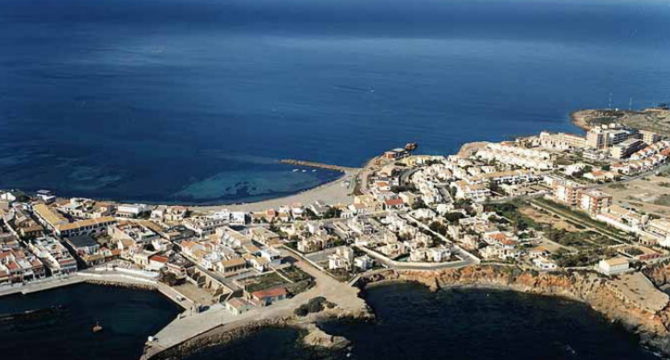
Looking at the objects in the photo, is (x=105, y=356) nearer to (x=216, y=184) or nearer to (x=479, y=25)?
(x=216, y=184)

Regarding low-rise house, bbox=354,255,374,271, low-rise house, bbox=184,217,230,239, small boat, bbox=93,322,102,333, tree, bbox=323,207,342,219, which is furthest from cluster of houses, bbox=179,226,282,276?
small boat, bbox=93,322,102,333

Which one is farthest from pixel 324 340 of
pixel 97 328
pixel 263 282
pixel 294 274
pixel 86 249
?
pixel 86 249

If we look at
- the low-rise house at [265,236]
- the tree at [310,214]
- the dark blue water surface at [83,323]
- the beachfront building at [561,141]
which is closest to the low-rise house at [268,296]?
the dark blue water surface at [83,323]

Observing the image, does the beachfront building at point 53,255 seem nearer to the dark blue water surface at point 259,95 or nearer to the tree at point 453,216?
the dark blue water surface at point 259,95

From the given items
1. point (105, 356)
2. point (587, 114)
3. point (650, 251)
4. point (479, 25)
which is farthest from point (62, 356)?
point (479, 25)

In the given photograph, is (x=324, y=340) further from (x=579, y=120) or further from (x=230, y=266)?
(x=579, y=120)

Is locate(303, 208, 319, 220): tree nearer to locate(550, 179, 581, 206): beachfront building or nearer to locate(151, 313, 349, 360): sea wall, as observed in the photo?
locate(151, 313, 349, 360): sea wall
